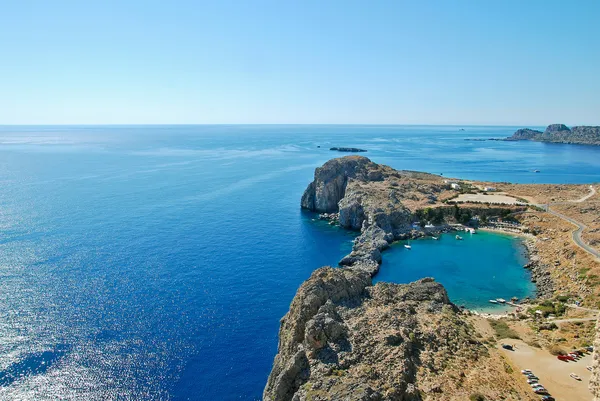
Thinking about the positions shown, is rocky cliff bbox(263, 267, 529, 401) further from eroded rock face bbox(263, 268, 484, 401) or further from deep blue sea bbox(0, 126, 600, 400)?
deep blue sea bbox(0, 126, 600, 400)

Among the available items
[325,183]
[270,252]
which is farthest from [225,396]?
[325,183]

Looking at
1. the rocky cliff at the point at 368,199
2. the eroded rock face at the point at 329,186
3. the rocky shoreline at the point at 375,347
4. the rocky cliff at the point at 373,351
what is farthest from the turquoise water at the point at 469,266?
the eroded rock face at the point at 329,186

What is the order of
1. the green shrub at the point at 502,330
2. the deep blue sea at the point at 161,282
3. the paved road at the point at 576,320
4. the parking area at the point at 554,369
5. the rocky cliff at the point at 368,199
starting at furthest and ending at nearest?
the rocky cliff at the point at 368,199, the paved road at the point at 576,320, the green shrub at the point at 502,330, the deep blue sea at the point at 161,282, the parking area at the point at 554,369

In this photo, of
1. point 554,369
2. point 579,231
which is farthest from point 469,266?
point 554,369

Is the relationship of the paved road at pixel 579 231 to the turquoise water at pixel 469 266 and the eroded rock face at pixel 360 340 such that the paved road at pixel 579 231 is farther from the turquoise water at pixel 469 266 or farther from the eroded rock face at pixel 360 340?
the eroded rock face at pixel 360 340

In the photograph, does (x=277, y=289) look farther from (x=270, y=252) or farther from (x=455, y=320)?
(x=455, y=320)

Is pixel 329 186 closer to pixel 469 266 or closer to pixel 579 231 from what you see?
pixel 469 266

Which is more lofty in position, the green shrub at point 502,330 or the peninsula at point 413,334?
the peninsula at point 413,334
